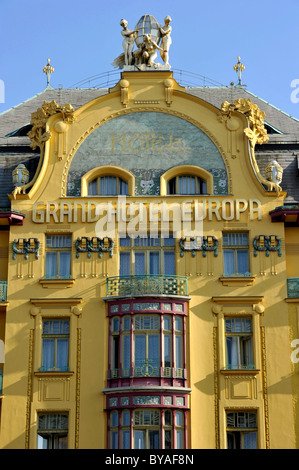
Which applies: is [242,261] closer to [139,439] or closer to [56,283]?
[56,283]

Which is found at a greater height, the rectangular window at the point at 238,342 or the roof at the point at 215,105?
the roof at the point at 215,105

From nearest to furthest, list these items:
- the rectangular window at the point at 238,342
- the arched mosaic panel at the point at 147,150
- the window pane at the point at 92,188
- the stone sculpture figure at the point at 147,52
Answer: the rectangular window at the point at 238,342, the arched mosaic panel at the point at 147,150, the window pane at the point at 92,188, the stone sculpture figure at the point at 147,52

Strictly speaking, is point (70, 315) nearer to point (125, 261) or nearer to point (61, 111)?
point (125, 261)

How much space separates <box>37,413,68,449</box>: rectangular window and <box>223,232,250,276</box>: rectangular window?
8.50 m

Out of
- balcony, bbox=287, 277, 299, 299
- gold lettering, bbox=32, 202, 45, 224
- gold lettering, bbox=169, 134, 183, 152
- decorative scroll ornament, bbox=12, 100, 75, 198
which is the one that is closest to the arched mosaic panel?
gold lettering, bbox=169, 134, 183, 152

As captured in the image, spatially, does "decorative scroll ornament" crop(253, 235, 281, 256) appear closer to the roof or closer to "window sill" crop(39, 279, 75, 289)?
the roof

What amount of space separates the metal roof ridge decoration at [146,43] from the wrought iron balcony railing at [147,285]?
9382 millimetres

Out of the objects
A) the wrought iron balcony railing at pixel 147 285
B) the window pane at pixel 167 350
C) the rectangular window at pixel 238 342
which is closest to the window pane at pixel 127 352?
the window pane at pixel 167 350

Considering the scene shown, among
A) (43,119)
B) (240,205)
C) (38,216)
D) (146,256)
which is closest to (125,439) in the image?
(146,256)

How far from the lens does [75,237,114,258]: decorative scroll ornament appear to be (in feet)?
138

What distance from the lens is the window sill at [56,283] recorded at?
1630 inches

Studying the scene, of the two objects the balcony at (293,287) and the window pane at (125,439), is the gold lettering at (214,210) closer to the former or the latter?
the balcony at (293,287)

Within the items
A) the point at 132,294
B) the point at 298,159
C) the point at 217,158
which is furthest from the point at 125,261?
the point at 298,159
